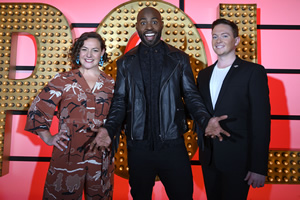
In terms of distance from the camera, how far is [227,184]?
6.57 ft

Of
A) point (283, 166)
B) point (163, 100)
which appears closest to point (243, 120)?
point (163, 100)

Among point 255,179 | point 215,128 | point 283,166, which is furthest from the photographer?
point 283,166

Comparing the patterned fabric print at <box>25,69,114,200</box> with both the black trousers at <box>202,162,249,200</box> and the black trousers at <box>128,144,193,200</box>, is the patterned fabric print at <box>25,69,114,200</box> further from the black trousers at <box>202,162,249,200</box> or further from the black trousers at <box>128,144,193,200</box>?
the black trousers at <box>202,162,249,200</box>

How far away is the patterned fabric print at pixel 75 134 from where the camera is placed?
2020 millimetres

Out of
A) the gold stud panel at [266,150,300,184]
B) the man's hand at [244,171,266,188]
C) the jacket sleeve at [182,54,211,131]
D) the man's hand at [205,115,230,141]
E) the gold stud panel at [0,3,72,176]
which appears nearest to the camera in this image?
the man's hand at [205,115,230,141]

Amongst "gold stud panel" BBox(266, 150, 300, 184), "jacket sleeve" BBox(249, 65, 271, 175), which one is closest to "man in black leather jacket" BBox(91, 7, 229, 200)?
"jacket sleeve" BBox(249, 65, 271, 175)

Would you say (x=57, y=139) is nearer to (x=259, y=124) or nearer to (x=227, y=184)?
(x=227, y=184)

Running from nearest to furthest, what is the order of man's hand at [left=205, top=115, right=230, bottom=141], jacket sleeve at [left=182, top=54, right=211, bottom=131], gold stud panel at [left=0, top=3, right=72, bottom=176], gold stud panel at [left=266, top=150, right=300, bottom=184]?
man's hand at [left=205, top=115, right=230, bottom=141]
jacket sleeve at [left=182, top=54, right=211, bottom=131]
gold stud panel at [left=266, top=150, right=300, bottom=184]
gold stud panel at [left=0, top=3, right=72, bottom=176]

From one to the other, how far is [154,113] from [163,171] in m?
0.52

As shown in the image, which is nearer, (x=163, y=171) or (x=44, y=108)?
(x=163, y=171)

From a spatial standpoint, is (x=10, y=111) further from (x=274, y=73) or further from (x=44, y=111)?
(x=274, y=73)

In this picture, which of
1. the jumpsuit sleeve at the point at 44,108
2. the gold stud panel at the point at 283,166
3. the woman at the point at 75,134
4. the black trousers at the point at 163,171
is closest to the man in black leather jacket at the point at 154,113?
the black trousers at the point at 163,171

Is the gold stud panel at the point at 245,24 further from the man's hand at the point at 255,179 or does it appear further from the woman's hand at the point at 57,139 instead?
the woman's hand at the point at 57,139

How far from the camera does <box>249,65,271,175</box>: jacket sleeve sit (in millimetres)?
1897
